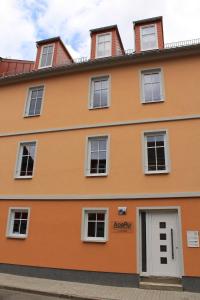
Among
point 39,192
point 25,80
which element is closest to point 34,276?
point 39,192

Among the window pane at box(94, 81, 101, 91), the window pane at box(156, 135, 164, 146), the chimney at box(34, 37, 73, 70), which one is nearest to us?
the window pane at box(156, 135, 164, 146)

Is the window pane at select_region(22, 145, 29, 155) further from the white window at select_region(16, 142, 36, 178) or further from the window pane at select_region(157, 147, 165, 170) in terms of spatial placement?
the window pane at select_region(157, 147, 165, 170)

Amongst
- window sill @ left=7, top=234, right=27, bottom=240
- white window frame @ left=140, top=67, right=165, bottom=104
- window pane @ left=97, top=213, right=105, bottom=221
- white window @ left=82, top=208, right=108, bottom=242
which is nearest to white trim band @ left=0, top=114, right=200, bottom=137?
white window frame @ left=140, top=67, right=165, bottom=104

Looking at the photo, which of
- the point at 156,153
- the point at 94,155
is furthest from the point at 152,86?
the point at 94,155

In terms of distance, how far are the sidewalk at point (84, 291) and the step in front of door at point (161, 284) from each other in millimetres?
247

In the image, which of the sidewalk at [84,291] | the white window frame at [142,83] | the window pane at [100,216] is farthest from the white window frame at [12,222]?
the white window frame at [142,83]

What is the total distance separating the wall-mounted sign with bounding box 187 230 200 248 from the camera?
963cm

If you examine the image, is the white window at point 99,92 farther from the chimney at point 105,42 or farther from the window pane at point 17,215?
the window pane at point 17,215

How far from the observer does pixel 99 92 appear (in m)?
13.2

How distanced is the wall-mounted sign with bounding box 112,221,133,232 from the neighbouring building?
6 centimetres

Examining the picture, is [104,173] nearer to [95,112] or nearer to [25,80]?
[95,112]

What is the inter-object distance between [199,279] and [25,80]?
12.5 metres

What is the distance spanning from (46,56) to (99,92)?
4.62m

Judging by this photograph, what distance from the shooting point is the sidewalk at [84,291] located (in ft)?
28.2
